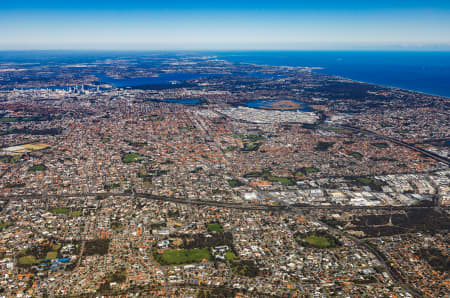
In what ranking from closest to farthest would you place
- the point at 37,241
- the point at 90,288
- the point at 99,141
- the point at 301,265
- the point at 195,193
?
1. the point at 90,288
2. the point at 301,265
3. the point at 37,241
4. the point at 195,193
5. the point at 99,141

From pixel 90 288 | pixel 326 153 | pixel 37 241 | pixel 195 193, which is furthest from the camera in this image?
pixel 326 153

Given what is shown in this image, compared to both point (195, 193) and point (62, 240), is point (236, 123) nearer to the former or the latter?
point (195, 193)

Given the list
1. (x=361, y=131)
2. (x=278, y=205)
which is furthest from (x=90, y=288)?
(x=361, y=131)

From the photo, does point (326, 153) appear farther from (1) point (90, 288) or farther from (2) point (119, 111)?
(2) point (119, 111)

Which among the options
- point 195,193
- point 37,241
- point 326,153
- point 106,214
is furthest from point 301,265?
point 326,153

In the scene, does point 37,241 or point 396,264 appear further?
point 37,241

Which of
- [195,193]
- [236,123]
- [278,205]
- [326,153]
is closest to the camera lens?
[278,205]

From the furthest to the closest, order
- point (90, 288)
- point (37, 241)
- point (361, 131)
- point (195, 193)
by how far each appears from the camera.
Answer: point (361, 131), point (195, 193), point (37, 241), point (90, 288)

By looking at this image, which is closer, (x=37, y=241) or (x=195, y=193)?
(x=37, y=241)

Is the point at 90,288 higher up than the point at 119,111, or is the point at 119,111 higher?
the point at 119,111

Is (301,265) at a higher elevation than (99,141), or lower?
lower
